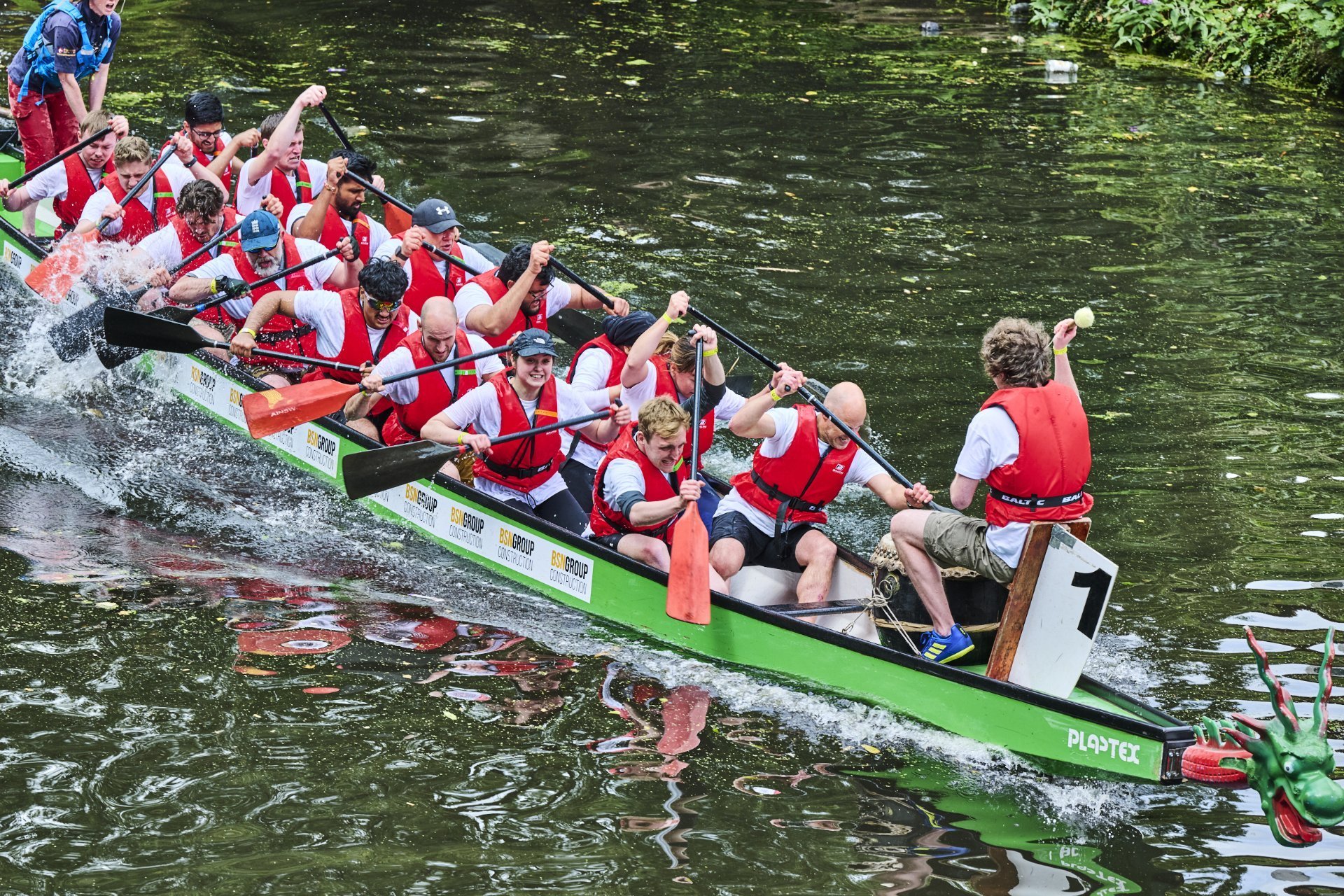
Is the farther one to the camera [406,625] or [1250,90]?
[1250,90]

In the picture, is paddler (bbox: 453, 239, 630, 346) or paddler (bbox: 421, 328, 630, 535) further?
paddler (bbox: 453, 239, 630, 346)

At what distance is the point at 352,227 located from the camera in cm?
1109

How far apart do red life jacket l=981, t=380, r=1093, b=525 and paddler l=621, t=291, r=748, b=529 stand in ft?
6.83

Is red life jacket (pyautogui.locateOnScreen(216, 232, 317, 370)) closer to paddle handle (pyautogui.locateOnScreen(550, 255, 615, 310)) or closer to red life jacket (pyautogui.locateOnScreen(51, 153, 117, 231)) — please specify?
paddle handle (pyautogui.locateOnScreen(550, 255, 615, 310))

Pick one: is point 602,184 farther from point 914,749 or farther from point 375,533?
point 914,749

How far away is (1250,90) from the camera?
765 inches

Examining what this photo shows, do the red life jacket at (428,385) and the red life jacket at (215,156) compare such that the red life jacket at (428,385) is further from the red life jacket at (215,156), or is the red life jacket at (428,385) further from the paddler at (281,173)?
the red life jacket at (215,156)

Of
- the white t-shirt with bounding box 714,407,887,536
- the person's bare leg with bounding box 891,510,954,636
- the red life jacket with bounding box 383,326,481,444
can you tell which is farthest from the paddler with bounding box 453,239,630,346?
the person's bare leg with bounding box 891,510,954,636

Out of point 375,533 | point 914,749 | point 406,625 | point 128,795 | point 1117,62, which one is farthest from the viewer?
point 1117,62

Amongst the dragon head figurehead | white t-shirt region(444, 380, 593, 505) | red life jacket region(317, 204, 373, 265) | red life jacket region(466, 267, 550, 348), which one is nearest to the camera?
the dragon head figurehead

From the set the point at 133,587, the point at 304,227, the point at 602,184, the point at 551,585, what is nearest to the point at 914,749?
the point at 551,585

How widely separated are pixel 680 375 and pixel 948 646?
7.75ft

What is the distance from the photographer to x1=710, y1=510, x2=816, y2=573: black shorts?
26.5 ft

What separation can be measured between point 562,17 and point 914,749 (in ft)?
58.4
